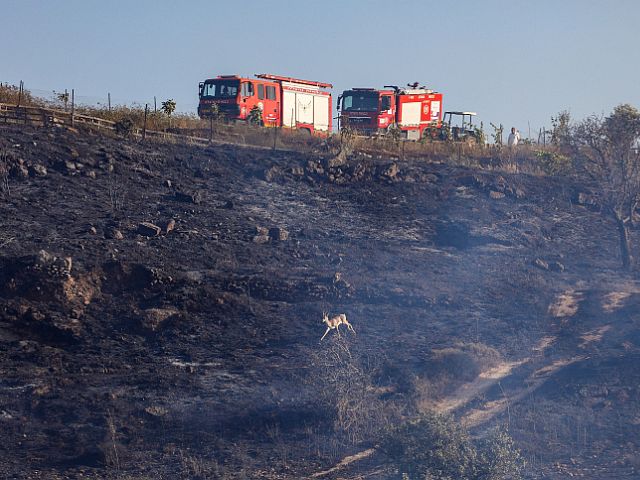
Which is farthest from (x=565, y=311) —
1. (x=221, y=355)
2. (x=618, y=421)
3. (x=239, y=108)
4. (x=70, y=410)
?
(x=239, y=108)

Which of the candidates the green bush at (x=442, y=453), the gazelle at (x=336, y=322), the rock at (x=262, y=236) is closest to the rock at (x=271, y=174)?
the rock at (x=262, y=236)

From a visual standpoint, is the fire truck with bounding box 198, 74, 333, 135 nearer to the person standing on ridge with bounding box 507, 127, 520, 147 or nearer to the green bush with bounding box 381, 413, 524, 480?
the person standing on ridge with bounding box 507, 127, 520, 147

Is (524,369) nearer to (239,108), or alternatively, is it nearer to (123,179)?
(123,179)

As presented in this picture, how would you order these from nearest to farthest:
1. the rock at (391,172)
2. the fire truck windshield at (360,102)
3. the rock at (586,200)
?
the rock at (391,172) < the rock at (586,200) < the fire truck windshield at (360,102)

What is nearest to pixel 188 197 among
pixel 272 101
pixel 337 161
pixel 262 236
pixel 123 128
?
pixel 262 236

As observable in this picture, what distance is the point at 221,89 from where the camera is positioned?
3638 centimetres

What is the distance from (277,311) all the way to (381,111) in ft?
69.3

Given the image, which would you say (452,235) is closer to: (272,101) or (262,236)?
(262,236)

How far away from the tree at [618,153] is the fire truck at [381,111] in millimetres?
14493

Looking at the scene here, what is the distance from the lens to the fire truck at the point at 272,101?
36.0m

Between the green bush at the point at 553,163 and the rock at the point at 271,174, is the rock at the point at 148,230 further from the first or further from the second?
the green bush at the point at 553,163

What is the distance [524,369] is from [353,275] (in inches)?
217

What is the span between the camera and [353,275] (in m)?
21.8

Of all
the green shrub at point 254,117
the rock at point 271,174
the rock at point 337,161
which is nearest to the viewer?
the rock at point 271,174
